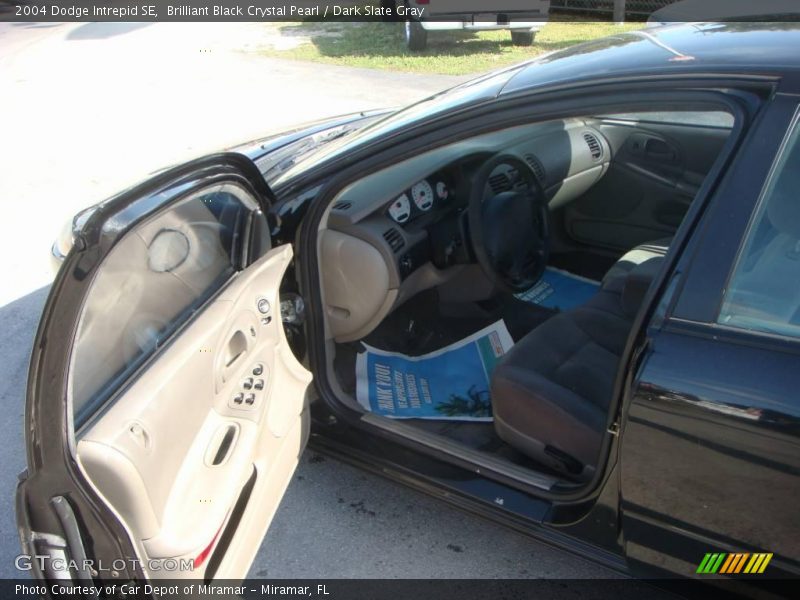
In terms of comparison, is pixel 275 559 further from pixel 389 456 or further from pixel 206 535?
pixel 206 535

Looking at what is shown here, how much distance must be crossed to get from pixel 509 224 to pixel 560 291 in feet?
2.59

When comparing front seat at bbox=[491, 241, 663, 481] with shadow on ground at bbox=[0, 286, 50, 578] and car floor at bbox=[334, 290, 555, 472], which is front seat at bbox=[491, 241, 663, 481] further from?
shadow on ground at bbox=[0, 286, 50, 578]

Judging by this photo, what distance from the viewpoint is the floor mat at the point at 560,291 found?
10.9 feet

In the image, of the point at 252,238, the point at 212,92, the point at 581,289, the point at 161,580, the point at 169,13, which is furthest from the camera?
the point at 169,13

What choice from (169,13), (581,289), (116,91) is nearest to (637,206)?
(581,289)

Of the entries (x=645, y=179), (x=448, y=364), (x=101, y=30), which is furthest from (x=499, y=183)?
(x=101, y=30)

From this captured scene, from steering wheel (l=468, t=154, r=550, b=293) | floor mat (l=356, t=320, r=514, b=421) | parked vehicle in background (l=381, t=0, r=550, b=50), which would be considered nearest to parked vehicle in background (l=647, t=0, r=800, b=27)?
steering wheel (l=468, t=154, r=550, b=293)

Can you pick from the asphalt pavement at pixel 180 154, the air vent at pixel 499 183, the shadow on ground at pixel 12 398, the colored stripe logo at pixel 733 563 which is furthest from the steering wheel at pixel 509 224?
the shadow on ground at pixel 12 398

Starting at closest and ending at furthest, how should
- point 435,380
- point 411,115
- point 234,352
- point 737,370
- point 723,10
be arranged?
point 737,370 < point 234,352 < point 411,115 < point 435,380 < point 723,10

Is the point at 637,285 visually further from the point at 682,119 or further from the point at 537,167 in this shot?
the point at 682,119

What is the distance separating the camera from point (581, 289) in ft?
11.2

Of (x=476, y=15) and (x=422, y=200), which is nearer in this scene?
(x=422, y=200)

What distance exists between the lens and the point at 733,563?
1638mm

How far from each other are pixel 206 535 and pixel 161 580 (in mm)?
157
